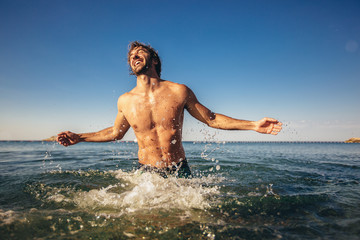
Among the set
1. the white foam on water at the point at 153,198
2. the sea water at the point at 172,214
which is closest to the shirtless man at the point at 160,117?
the white foam on water at the point at 153,198

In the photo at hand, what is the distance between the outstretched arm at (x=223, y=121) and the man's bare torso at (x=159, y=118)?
0.64 feet

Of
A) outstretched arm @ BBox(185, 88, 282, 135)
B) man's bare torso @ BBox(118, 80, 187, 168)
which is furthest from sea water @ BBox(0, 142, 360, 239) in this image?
outstretched arm @ BBox(185, 88, 282, 135)

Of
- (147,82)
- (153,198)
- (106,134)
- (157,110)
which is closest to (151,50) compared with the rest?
(147,82)

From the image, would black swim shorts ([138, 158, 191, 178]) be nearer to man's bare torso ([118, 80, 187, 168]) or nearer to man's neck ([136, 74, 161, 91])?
man's bare torso ([118, 80, 187, 168])

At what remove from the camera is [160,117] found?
9.14 ft

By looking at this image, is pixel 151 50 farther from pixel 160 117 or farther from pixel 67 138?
pixel 67 138

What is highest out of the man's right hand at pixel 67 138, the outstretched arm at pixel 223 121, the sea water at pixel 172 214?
the outstretched arm at pixel 223 121

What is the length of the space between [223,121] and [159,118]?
109cm

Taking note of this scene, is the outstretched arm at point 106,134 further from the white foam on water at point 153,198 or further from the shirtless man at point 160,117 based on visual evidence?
the white foam on water at point 153,198

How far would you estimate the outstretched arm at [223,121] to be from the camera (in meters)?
2.76

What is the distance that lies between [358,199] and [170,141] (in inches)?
121

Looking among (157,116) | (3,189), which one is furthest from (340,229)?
(3,189)

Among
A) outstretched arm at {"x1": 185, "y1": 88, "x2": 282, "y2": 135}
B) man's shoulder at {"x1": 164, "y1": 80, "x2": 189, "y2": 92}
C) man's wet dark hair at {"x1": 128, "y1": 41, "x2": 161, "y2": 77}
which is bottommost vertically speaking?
outstretched arm at {"x1": 185, "y1": 88, "x2": 282, "y2": 135}

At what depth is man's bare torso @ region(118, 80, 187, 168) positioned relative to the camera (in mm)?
2805
